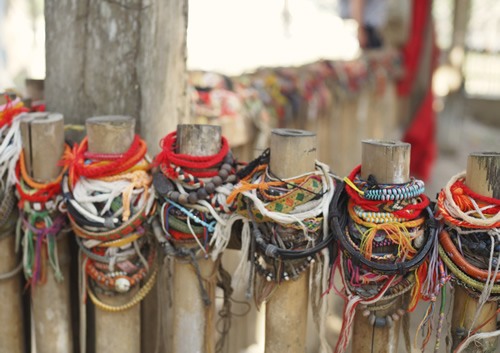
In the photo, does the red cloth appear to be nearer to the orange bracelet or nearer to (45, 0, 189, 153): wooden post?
(45, 0, 189, 153): wooden post

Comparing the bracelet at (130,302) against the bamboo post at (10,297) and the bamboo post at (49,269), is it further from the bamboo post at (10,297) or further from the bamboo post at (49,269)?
the bamboo post at (10,297)

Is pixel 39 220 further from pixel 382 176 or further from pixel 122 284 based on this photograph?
pixel 382 176

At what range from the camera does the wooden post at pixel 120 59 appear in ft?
5.88

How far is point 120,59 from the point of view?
1808mm

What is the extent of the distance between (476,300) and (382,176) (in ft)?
1.12

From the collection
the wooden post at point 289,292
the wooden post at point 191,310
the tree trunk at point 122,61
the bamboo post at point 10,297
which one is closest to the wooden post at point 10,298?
the bamboo post at point 10,297

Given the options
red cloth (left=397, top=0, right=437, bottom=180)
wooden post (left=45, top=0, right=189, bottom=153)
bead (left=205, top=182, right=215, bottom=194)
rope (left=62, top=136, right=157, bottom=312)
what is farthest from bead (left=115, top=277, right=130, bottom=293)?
red cloth (left=397, top=0, right=437, bottom=180)

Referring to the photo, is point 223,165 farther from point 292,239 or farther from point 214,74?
point 214,74

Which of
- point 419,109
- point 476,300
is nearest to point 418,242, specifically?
point 476,300

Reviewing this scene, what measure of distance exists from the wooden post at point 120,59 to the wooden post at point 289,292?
1.66ft

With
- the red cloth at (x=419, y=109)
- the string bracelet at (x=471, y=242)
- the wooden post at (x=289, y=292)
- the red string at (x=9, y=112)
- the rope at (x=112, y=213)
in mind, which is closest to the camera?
the string bracelet at (x=471, y=242)

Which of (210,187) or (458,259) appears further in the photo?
(210,187)

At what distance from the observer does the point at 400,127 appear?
21.6 feet

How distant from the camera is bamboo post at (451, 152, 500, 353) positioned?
1365 millimetres
